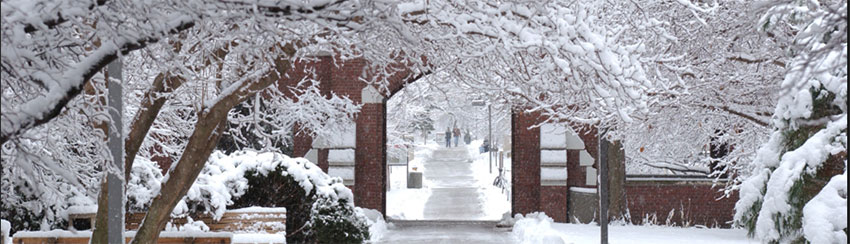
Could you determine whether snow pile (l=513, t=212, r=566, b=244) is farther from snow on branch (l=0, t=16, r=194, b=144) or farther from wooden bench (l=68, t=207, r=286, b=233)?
snow on branch (l=0, t=16, r=194, b=144)

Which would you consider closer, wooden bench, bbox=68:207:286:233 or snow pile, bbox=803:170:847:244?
snow pile, bbox=803:170:847:244

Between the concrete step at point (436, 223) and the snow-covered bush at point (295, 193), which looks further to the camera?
the concrete step at point (436, 223)

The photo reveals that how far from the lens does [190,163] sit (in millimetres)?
9133

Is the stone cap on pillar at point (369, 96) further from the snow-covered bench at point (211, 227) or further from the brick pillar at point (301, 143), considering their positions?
the snow-covered bench at point (211, 227)

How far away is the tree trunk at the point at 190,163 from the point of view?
8930 millimetres

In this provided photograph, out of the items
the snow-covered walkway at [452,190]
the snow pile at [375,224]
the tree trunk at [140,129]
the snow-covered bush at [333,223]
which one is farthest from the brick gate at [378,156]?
the tree trunk at [140,129]

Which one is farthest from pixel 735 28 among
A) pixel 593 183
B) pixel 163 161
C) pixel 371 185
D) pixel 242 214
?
pixel 163 161

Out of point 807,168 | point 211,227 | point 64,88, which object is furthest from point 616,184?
point 64,88

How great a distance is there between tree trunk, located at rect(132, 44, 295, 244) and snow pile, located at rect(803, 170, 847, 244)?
4501mm

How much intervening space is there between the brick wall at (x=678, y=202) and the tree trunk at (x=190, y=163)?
14261mm

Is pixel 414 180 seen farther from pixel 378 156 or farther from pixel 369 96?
pixel 369 96

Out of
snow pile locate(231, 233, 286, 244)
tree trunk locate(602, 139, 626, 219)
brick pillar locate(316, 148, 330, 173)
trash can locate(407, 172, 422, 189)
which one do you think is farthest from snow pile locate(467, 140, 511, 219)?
snow pile locate(231, 233, 286, 244)

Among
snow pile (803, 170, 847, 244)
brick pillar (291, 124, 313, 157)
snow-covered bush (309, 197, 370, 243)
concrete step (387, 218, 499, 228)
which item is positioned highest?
brick pillar (291, 124, 313, 157)

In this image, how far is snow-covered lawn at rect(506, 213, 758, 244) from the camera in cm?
1712
